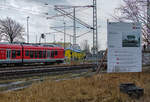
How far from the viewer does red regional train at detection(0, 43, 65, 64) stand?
20047 mm

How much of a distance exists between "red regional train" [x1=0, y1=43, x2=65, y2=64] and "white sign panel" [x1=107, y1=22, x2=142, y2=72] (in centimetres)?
1430

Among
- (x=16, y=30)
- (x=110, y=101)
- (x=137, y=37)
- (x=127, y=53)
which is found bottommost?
(x=110, y=101)

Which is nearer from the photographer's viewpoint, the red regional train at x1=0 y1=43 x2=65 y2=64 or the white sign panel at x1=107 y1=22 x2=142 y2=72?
the white sign panel at x1=107 y1=22 x2=142 y2=72

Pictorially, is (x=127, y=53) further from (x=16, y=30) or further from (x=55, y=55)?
(x=16, y=30)

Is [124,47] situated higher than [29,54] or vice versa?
[124,47]

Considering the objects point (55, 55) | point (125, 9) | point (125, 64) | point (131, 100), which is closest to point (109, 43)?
point (125, 64)

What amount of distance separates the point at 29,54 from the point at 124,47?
15.8 m

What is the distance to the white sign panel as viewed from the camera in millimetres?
9250

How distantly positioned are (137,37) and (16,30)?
168 feet

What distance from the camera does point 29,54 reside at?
74.3 ft

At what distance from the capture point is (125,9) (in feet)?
36.5

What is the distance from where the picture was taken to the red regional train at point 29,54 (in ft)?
65.8

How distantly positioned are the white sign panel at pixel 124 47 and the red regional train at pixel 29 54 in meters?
14.3

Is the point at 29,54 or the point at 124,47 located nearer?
the point at 124,47
